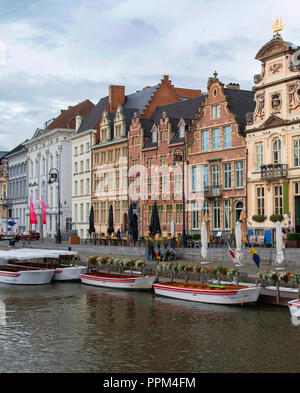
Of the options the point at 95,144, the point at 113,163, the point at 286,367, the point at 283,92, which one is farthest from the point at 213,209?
the point at 286,367

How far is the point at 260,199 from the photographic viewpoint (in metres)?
45.0

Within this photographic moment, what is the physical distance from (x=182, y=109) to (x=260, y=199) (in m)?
16.2

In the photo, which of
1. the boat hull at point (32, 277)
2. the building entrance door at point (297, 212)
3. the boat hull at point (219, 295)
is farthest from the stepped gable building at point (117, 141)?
the boat hull at point (219, 295)

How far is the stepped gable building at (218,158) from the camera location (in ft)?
156

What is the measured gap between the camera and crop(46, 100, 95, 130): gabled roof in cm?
8125

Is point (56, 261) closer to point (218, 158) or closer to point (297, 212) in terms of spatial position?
point (218, 158)

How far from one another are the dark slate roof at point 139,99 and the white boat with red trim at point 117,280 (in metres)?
34.0

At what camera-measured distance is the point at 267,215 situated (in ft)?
144

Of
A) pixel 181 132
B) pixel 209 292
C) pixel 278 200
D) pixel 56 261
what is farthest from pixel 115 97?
pixel 209 292

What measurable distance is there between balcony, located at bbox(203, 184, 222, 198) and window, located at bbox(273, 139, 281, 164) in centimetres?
646

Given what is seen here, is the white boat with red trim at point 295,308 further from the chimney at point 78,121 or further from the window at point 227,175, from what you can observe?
the chimney at point 78,121

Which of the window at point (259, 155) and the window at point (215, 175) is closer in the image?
the window at point (259, 155)

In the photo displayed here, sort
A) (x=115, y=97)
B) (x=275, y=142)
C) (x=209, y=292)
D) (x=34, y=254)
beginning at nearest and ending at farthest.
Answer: (x=209, y=292) → (x=34, y=254) → (x=275, y=142) → (x=115, y=97)
